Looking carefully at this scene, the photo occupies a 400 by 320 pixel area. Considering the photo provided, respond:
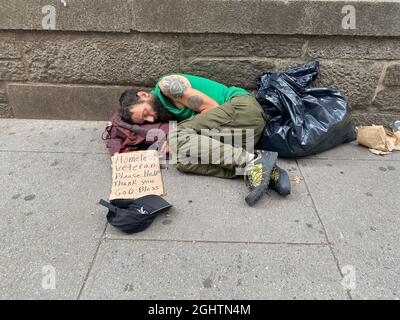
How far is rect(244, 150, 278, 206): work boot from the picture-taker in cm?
218

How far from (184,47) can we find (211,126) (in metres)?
0.89

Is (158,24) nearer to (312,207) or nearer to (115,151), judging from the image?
(115,151)

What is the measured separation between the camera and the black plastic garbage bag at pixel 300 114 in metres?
2.63

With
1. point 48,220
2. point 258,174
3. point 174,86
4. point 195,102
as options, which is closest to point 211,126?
point 195,102

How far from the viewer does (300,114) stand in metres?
2.64

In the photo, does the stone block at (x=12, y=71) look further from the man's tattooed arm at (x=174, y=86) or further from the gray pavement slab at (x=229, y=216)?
the gray pavement slab at (x=229, y=216)

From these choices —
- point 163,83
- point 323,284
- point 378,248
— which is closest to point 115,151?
point 163,83

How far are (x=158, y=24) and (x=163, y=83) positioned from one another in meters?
0.58

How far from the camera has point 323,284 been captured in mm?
1672

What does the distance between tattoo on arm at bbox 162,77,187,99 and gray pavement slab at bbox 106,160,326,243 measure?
0.75m

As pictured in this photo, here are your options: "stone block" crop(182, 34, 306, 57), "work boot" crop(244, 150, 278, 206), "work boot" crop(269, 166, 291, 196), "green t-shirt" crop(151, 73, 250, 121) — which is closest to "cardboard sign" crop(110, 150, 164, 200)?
"green t-shirt" crop(151, 73, 250, 121)

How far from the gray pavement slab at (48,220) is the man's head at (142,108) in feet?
1.43

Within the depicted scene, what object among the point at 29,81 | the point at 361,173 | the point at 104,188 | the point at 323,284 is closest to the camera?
the point at 323,284

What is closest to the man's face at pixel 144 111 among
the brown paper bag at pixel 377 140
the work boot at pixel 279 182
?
the work boot at pixel 279 182
